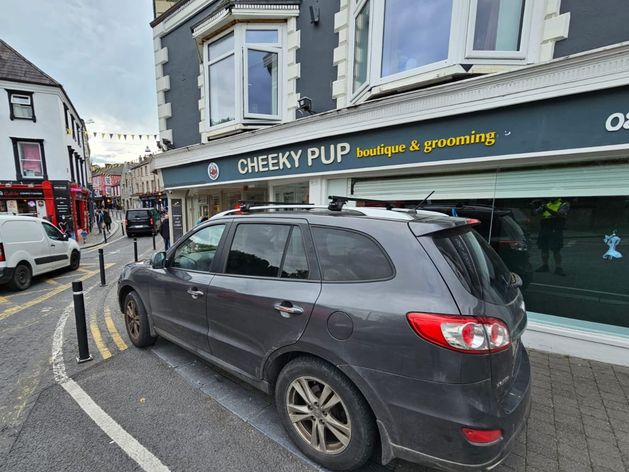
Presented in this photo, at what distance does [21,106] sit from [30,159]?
289 cm

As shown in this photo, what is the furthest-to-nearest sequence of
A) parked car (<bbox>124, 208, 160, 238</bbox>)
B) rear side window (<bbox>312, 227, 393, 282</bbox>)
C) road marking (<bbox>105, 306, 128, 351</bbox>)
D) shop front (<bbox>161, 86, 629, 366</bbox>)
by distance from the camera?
parked car (<bbox>124, 208, 160, 238</bbox>), road marking (<bbox>105, 306, 128, 351</bbox>), shop front (<bbox>161, 86, 629, 366</bbox>), rear side window (<bbox>312, 227, 393, 282</bbox>)

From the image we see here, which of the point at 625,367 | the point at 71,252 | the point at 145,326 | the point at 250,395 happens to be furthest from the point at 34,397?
the point at 71,252

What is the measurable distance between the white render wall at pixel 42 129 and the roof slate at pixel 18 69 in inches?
11.6

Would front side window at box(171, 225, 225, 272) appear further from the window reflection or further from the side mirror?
the window reflection

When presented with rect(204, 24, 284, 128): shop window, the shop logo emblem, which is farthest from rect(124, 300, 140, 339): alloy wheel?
rect(204, 24, 284, 128): shop window

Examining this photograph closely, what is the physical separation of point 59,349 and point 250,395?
288 centimetres

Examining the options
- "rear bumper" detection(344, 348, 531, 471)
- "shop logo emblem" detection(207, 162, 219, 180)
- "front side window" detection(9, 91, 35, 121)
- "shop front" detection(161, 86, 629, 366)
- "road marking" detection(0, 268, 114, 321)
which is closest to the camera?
"rear bumper" detection(344, 348, 531, 471)

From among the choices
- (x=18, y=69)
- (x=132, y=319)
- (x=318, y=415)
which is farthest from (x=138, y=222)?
(x=318, y=415)

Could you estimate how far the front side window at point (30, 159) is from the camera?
1619cm

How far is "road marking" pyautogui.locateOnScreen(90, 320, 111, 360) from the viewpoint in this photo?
3.68m

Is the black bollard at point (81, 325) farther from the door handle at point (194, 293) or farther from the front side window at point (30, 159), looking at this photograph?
the front side window at point (30, 159)

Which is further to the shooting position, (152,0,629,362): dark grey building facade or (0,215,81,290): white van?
(0,215,81,290): white van

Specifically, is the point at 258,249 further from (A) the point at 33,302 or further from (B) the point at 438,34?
(A) the point at 33,302

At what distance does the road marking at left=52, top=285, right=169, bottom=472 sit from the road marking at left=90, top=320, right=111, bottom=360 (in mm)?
381
